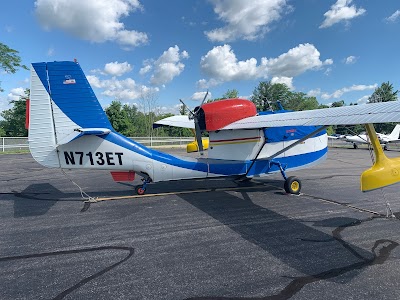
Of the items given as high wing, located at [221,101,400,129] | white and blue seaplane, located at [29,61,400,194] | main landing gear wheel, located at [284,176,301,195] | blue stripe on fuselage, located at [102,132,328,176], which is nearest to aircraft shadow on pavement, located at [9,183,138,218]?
white and blue seaplane, located at [29,61,400,194]

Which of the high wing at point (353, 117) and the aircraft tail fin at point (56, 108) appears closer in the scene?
the high wing at point (353, 117)

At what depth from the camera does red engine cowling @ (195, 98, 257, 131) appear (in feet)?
27.7

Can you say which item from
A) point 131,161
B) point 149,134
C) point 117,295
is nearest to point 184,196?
point 131,161

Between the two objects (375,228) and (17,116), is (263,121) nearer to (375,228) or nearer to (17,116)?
(375,228)

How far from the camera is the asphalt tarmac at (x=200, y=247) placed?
342 centimetres

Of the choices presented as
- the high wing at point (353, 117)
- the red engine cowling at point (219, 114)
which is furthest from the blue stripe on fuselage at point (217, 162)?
the high wing at point (353, 117)

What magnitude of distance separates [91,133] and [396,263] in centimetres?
674

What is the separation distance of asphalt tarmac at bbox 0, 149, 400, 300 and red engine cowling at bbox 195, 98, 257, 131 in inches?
89.1

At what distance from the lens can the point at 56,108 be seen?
265 inches

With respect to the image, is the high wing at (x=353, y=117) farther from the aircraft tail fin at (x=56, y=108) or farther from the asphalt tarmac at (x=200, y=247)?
the aircraft tail fin at (x=56, y=108)

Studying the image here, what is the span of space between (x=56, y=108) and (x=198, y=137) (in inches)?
158

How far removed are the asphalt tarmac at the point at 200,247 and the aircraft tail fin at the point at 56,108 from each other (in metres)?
1.77

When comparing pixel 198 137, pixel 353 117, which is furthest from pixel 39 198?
pixel 353 117

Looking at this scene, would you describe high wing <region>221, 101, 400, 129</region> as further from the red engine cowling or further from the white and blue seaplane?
the red engine cowling
